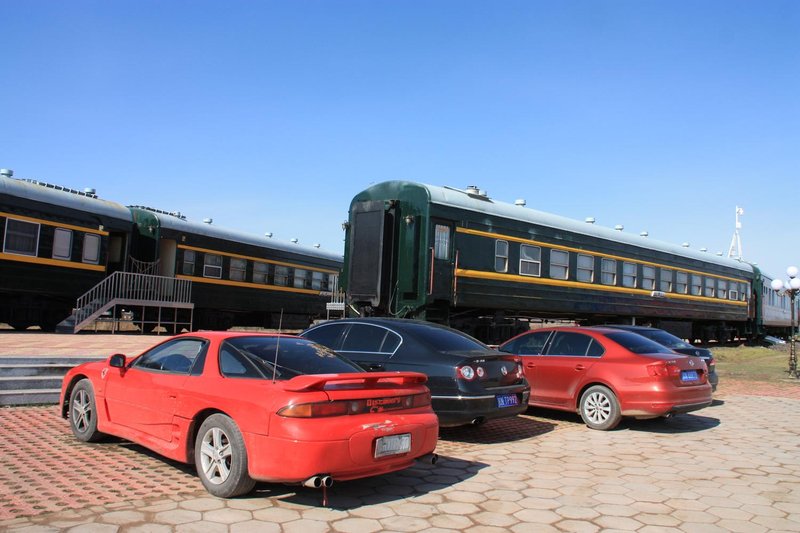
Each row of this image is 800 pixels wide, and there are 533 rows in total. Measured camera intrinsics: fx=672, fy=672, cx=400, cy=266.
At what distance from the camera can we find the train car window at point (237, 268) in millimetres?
23250

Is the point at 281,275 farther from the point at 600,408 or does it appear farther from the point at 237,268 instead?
the point at 600,408

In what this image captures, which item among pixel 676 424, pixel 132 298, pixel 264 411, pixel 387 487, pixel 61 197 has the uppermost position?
pixel 61 197

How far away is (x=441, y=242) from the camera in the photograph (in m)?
15.1

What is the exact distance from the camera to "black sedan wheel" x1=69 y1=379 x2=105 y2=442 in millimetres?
6660

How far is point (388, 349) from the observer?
312 inches

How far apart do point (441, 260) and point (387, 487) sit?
9.69 meters

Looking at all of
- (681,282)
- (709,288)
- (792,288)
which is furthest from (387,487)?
(709,288)

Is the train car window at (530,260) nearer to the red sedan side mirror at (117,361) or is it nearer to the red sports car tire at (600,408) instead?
the red sports car tire at (600,408)

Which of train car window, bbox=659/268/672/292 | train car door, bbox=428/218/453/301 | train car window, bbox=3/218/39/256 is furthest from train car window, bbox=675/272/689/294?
train car window, bbox=3/218/39/256

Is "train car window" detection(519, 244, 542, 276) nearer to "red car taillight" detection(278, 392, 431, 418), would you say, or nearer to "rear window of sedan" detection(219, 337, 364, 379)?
"rear window of sedan" detection(219, 337, 364, 379)

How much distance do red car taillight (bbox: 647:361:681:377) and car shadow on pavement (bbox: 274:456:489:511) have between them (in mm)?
3165

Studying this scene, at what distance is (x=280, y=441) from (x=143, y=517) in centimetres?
101

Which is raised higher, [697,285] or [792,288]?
[697,285]

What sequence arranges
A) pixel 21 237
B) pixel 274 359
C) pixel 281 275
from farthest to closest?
→ pixel 281 275
pixel 21 237
pixel 274 359
